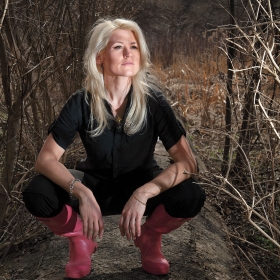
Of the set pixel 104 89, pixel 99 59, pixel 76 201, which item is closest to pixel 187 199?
pixel 76 201

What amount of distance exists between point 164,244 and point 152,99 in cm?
88

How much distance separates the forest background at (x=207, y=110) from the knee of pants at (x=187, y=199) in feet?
0.42

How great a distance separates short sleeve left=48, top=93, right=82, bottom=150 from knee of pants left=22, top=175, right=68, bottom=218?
0.21 m

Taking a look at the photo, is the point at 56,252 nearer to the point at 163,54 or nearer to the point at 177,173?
the point at 177,173

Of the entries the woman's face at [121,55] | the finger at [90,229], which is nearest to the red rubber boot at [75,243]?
the finger at [90,229]

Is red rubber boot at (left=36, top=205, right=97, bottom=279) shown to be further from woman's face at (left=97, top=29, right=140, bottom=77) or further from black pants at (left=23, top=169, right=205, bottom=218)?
woman's face at (left=97, top=29, right=140, bottom=77)

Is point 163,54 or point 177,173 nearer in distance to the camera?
point 177,173

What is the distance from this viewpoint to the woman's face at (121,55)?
2.75m

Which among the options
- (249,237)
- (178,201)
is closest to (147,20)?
(249,237)

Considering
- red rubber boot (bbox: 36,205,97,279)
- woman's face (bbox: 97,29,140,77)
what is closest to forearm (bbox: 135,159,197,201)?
red rubber boot (bbox: 36,205,97,279)

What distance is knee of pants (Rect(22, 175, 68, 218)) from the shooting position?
2.60m

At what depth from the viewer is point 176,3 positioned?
21.4 metres

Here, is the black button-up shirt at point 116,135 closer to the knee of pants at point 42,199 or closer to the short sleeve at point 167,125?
the short sleeve at point 167,125

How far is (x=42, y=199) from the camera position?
8.54 ft
